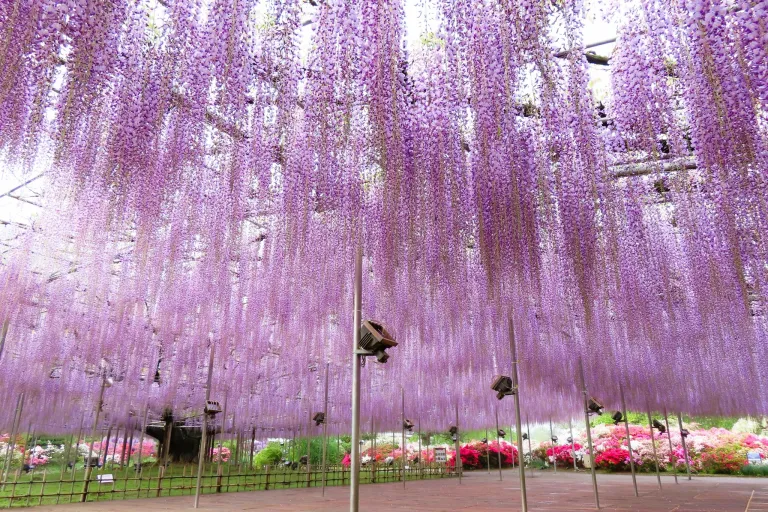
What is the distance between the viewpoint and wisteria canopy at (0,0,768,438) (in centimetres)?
334

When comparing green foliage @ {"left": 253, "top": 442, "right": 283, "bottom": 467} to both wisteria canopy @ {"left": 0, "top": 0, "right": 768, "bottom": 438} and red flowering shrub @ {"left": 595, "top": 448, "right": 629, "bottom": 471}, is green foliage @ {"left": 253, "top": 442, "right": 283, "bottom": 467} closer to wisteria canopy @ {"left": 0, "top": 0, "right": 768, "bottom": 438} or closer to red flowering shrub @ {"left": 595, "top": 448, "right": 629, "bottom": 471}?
wisteria canopy @ {"left": 0, "top": 0, "right": 768, "bottom": 438}

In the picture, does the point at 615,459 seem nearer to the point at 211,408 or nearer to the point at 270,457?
the point at 270,457

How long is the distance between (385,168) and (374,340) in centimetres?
132

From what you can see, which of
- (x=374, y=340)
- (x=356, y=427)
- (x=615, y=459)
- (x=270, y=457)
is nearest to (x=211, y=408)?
(x=356, y=427)

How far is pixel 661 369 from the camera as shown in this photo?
11445 mm

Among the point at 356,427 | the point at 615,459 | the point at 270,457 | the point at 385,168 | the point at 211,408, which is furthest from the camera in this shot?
the point at 270,457

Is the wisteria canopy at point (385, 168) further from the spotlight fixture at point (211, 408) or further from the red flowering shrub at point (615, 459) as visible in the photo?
the red flowering shrub at point (615, 459)

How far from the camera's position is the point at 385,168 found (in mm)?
3895

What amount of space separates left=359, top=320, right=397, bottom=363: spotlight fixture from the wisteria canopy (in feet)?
4.23

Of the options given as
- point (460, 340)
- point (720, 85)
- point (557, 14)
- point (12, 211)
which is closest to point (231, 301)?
point (12, 211)

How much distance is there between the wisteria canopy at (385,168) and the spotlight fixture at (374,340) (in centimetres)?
129

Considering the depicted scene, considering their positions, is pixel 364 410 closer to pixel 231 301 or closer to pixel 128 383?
pixel 128 383

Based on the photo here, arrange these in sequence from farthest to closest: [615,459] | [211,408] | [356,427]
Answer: [615,459]
[211,408]
[356,427]

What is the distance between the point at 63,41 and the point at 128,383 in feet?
38.8
